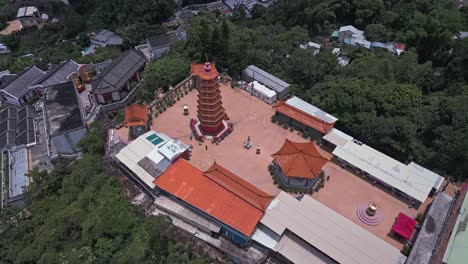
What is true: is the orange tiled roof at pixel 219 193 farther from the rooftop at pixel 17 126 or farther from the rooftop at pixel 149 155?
the rooftop at pixel 17 126

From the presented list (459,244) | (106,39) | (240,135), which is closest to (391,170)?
(459,244)

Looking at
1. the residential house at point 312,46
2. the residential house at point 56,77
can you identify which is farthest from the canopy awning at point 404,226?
the residential house at point 56,77

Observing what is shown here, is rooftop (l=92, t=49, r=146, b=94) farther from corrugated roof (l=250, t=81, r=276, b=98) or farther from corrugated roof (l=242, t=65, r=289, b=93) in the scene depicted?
corrugated roof (l=250, t=81, r=276, b=98)

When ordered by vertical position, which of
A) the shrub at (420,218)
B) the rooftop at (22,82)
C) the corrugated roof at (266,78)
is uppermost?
the corrugated roof at (266,78)

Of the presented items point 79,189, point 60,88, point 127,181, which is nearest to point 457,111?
point 127,181

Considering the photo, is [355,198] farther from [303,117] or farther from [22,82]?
[22,82]

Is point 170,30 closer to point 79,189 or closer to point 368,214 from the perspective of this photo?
point 79,189
